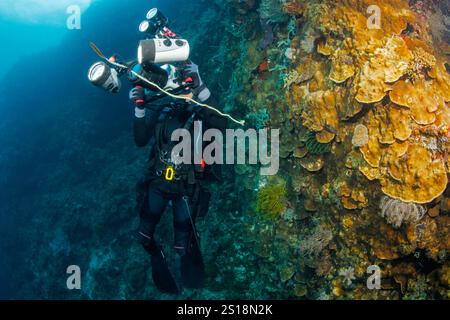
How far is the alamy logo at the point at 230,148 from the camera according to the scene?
405cm

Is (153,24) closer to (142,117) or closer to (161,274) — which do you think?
(142,117)

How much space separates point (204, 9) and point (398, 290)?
1101 cm

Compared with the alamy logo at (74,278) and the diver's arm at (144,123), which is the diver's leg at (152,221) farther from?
the alamy logo at (74,278)

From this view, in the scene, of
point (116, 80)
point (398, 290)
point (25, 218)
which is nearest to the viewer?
point (116, 80)

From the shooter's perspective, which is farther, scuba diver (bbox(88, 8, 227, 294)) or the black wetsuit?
the black wetsuit

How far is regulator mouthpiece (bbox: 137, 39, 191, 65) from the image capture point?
2.98 meters

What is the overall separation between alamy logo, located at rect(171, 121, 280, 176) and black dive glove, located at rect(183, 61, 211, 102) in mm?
409

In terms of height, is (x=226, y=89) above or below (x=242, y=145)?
above

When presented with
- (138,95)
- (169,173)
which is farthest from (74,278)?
(138,95)

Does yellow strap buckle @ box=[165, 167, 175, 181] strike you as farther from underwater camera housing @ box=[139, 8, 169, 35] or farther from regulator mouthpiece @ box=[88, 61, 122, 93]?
underwater camera housing @ box=[139, 8, 169, 35]

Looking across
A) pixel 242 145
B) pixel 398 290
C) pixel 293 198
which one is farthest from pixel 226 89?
pixel 398 290

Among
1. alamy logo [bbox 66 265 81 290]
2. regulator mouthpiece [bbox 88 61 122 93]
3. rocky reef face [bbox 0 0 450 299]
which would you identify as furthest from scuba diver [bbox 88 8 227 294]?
alamy logo [bbox 66 265 81 290]

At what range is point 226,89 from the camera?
659cm
